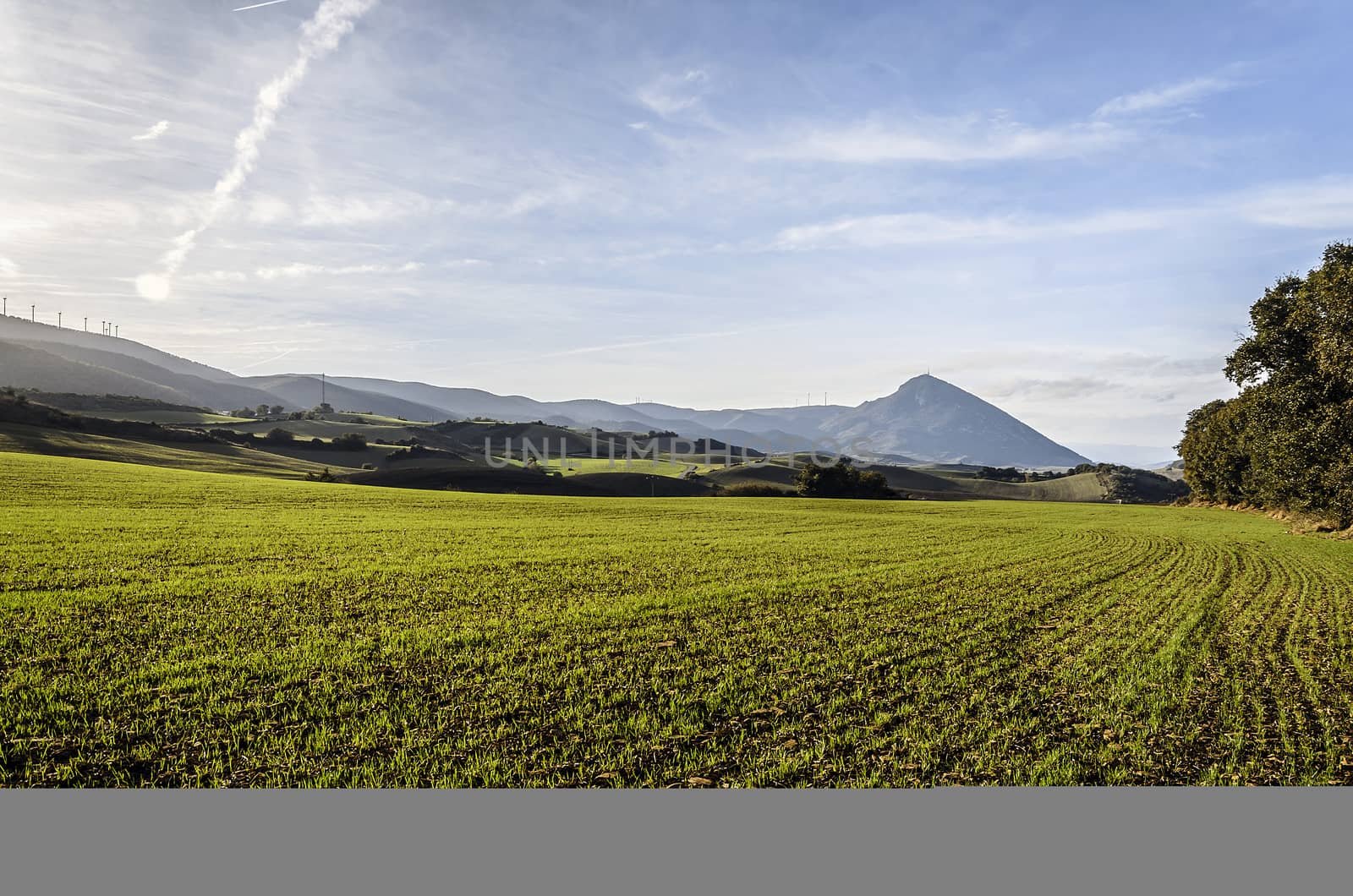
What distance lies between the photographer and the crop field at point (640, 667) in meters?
8.30

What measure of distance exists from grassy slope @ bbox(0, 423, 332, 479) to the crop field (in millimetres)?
62636

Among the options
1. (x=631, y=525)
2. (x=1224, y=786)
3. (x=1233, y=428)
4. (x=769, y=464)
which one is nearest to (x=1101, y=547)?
(x=631, y=525)

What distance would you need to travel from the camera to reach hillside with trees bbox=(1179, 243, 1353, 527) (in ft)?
115

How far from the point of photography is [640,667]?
12.0m

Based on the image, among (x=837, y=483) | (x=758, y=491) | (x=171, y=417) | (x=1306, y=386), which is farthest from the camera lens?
(x=171, y=417)

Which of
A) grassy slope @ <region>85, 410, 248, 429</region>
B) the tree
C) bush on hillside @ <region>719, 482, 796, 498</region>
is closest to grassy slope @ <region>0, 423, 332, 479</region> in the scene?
bush on hillside @ <region>719, 482, 796, 498</region>

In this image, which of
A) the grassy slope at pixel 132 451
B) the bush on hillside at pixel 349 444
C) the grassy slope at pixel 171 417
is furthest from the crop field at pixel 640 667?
the grassy slope at pixel 171 417

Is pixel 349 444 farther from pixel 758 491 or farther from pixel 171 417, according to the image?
pixel 758 491

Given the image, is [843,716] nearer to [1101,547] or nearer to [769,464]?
[1101,547]

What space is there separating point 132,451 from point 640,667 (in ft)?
314

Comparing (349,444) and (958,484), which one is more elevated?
(349,444)

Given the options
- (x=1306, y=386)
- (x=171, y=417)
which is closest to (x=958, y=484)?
(x=1306, y=386)

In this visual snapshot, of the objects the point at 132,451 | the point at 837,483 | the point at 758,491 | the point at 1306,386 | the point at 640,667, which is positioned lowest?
the point at 758,491

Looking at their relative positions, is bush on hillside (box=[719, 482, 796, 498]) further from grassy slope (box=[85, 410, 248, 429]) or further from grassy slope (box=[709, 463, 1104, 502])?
grassy slope (box=[85, 410, 248, 429])
